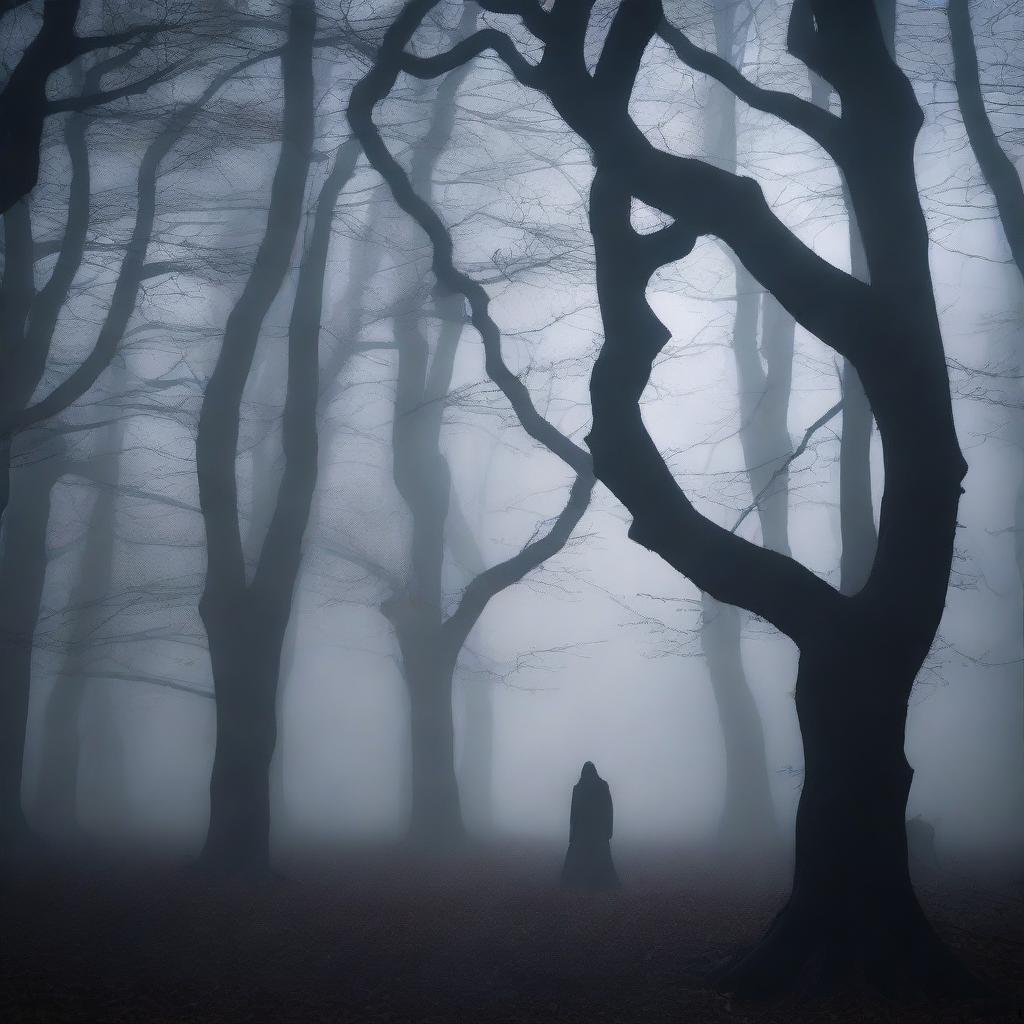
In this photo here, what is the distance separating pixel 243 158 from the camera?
11.1m

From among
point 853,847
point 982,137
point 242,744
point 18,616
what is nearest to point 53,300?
point 18,616

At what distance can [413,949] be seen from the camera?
563 cm

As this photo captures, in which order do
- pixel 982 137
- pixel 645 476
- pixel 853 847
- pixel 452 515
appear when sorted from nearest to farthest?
pixel 853 847, pixel 645 476, pixel 982 137, pixel 452 515

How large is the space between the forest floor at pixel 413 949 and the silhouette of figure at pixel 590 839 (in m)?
0.35

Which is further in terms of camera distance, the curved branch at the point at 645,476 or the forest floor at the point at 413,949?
the curved branch at the point at 645,476

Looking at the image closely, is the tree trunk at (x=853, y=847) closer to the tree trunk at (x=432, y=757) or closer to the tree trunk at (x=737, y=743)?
the tree trunk at (x=432, y=757)

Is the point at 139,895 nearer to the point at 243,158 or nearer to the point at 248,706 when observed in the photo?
the point at 248,706

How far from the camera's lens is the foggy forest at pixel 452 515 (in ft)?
15.8

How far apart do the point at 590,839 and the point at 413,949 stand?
10.2 feet

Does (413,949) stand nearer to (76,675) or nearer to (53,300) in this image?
(53,300)

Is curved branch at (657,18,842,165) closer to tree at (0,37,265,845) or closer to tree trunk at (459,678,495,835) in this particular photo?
tree at (0,37,265,845)

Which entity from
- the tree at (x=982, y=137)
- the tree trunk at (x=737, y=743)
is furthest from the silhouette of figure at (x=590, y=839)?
the tree at (x=982, y=137)

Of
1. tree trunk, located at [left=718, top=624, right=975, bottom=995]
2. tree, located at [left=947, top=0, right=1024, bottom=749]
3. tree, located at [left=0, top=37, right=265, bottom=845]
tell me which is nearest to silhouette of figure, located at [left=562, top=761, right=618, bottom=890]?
tree trunk, located at [left=718, top=624, right=975, bottom=995]

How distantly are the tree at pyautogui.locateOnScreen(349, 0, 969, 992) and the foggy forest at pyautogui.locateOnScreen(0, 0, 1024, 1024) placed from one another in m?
0.03
